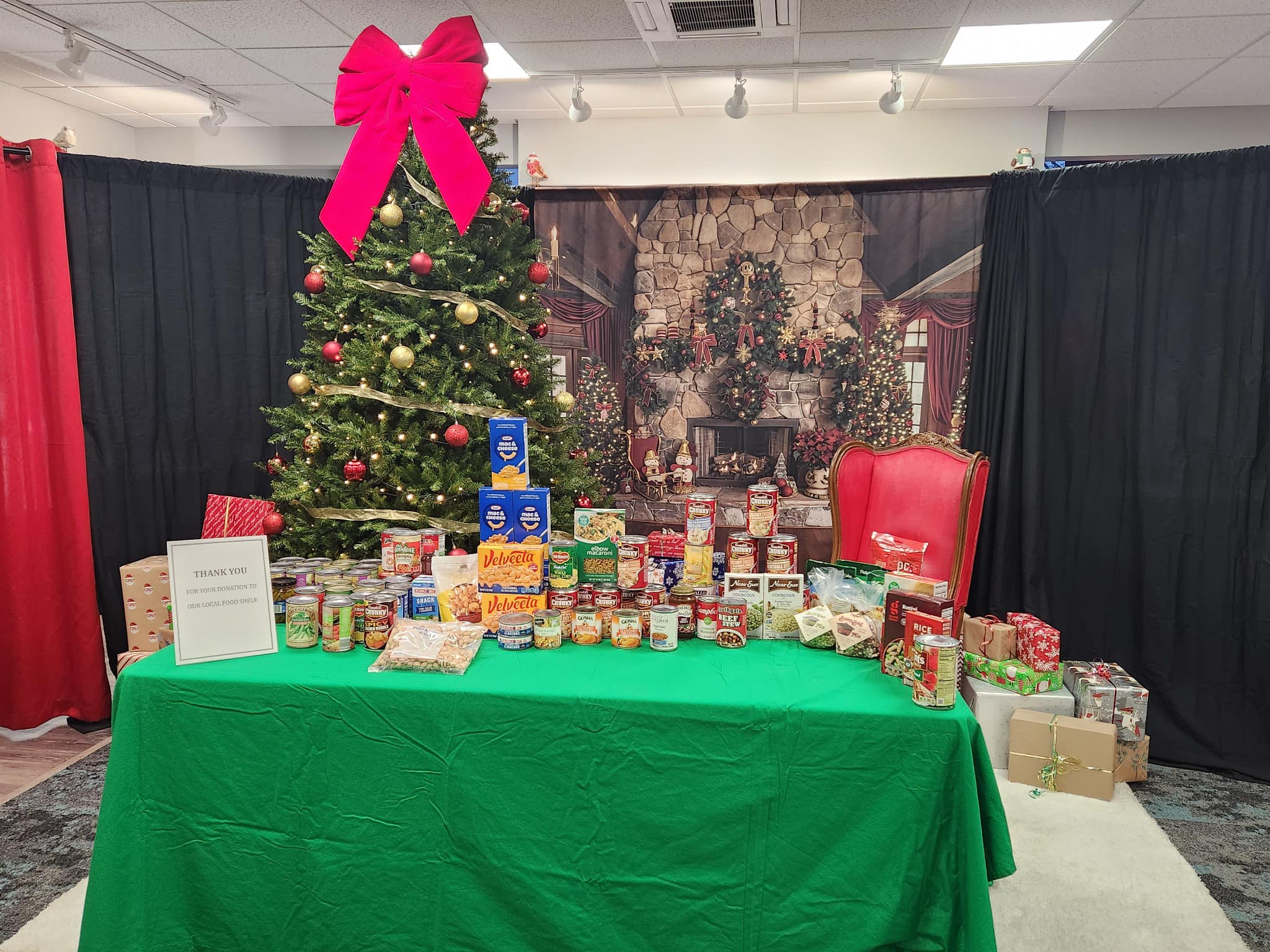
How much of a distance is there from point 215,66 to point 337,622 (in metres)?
3.51

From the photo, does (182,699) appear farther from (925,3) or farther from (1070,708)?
(925,3)

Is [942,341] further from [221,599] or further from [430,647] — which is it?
[221,599]

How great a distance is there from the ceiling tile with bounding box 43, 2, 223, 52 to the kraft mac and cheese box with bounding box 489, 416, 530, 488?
2512 mm

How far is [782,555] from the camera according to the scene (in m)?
2.01

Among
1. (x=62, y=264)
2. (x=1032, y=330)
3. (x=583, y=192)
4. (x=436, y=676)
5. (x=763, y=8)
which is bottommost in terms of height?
(x=436, y=676)

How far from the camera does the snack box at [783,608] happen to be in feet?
6.32

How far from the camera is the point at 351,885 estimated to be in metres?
1.69

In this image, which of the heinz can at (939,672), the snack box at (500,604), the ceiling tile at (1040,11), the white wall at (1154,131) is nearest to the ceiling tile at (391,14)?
the ceiling tile at (1040,11)

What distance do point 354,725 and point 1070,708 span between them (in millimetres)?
2656

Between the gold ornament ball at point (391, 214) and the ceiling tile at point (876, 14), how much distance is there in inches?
74.1

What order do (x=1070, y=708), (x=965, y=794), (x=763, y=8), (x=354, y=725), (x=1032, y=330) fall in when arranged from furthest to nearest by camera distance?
1. (x=1032, y=330)
2. (x=763, y=8)
3. (x=1070, y=708)
4. (x=354, y=725)
5. (x=965, y=794)

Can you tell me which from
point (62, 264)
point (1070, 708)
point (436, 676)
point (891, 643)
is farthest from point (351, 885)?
point (62, 264)

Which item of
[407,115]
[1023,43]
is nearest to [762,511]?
[407,115]

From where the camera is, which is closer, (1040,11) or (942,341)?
(1040,11)
